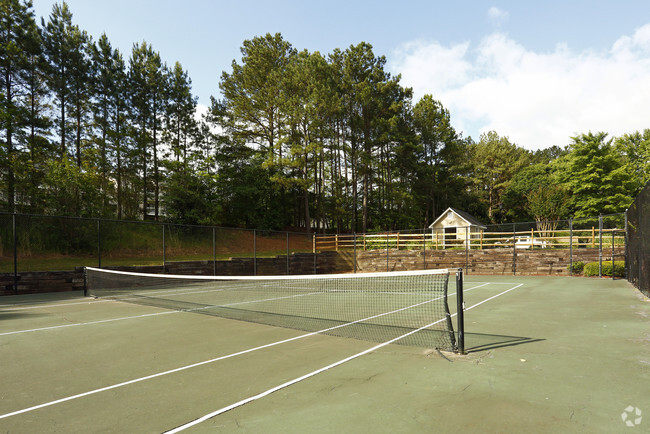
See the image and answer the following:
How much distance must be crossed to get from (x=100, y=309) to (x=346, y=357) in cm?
805

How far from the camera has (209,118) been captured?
36.1m

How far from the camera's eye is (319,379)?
405 cm

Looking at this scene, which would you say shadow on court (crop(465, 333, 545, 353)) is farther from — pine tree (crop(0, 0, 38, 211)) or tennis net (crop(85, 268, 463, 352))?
pine tree (crop(0, 0, 38, 211))

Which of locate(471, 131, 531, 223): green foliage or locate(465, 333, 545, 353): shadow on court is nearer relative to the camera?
locate(465, 333, 545, 353): shadow on court

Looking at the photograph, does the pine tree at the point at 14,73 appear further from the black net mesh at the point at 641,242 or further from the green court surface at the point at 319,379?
the black net mesh at the point at 641,242

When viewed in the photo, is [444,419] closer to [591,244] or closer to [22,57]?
[591,244]

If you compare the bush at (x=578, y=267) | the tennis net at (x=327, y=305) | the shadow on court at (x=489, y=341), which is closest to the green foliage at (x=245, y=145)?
the tennis net at (x=327, y=305)

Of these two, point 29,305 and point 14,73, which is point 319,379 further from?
point 14,73

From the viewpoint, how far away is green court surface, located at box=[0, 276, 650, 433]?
3.03m

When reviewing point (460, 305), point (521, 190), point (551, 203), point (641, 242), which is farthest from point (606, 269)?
point (521, 190)

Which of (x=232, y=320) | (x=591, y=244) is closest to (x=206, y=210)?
(x=232, y=320)

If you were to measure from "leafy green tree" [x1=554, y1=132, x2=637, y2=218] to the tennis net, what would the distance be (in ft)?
115

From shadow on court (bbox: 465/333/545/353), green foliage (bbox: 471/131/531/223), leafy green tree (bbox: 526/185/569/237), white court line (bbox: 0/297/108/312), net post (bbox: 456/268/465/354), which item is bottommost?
white court line (bbox: 0/297/108/312)

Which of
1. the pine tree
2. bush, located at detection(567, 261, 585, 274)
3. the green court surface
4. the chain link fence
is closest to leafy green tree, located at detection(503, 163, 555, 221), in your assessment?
bush, located at detection(567, 261, 585, 274)
